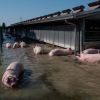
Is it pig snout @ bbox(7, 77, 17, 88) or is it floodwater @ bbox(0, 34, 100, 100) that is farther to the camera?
pig snout @ bbox(7, 77, 17, 88)

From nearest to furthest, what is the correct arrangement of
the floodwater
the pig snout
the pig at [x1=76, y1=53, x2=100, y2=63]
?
1. the floodwater
2. the pig snout
3. the pig at [x1=76, y1=53, x2=100, y2=63]

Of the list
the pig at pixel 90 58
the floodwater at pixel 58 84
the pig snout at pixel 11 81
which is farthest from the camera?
the pig at pixel 90 58

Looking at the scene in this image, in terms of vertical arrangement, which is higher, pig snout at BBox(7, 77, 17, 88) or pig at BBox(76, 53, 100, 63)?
pig at BBox(76, 53, 100, 63)

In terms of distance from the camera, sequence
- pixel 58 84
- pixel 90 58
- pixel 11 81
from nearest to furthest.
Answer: pixel 11 81, pixel 58 84, pixel 90 58

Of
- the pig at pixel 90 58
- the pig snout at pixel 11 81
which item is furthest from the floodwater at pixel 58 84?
the pig at pixel 90 58

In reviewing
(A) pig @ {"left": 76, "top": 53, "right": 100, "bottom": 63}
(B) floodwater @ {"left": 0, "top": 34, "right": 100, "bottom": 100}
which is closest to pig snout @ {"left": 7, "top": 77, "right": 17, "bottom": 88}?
(B) floodwater @ {"left": 0, "top": 34, "right": 100, "bottom": 100}

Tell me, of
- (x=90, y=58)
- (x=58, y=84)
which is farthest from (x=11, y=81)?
(x=90, y=58)

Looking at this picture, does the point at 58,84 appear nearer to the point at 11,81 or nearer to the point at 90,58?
the point at 11,81

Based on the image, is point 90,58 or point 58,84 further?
point 90,58

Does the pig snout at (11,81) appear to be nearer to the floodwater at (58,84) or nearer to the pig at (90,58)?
the floodwater at (58,84)

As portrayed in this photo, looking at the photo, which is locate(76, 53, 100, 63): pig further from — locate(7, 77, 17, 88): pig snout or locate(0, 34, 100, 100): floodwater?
locate(7, 77, 17, 88): pig snout

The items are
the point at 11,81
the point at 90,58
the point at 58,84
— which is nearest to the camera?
the point at 11,81

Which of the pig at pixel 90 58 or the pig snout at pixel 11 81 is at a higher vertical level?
the pig at pixel 90 58

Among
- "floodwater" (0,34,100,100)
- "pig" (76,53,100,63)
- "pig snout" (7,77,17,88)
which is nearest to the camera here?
"floodwater" (0,34,100,100)
